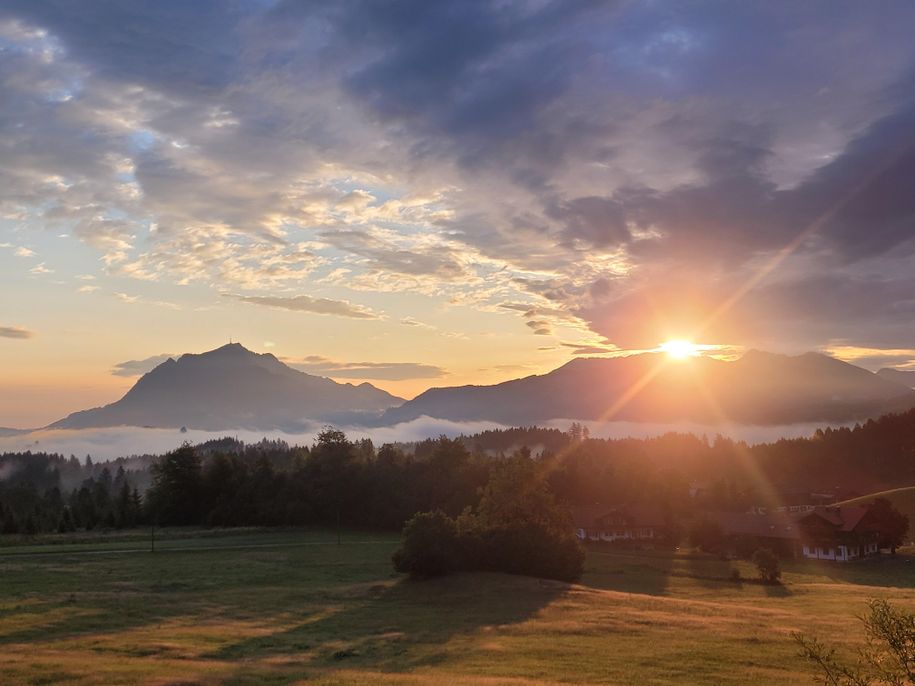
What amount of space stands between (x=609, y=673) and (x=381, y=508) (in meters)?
103

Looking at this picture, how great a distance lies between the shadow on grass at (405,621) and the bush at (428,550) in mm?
1459

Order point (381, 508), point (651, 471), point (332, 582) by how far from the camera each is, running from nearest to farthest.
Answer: point (332, 582), point (381, 508), point (651, 471)

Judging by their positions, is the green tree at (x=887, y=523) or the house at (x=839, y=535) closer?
the house at (x=839, y=535)

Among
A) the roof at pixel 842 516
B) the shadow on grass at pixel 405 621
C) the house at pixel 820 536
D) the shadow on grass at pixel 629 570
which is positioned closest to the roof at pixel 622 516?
the shadow on grass at pixel 629 570

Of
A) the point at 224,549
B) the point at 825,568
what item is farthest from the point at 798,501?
the point at 224,549

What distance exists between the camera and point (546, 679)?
101 feet

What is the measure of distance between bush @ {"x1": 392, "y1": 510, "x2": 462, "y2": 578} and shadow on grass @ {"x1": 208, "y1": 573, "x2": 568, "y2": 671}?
1.46m

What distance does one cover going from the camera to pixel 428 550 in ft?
226

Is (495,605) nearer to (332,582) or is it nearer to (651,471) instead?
(332,582)

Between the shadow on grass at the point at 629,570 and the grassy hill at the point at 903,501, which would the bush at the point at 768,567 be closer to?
the shadow on grass at the point at 629,570

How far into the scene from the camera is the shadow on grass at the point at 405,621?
3634 cm

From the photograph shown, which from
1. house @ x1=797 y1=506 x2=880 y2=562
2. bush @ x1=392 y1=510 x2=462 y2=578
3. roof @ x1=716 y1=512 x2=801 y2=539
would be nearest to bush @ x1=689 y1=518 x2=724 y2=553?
roof @ x1=716 y1=512 x2=801 y2=539

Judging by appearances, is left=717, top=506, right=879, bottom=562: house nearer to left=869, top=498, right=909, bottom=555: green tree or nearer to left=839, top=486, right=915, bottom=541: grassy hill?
left=869, top=498, right=909, bottom=555: green tree

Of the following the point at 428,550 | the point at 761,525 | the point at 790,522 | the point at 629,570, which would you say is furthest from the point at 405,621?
the point at 790,522
